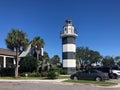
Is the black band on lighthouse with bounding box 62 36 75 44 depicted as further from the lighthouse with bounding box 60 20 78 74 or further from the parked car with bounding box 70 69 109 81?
Result: the parked car with bounding box 70 69 109 81

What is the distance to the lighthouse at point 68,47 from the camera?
1879 inches

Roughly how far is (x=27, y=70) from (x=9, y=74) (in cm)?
317

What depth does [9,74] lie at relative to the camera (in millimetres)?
47688

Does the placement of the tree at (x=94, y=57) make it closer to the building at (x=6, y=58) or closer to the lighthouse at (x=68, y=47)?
the building at (x=6, y=58)

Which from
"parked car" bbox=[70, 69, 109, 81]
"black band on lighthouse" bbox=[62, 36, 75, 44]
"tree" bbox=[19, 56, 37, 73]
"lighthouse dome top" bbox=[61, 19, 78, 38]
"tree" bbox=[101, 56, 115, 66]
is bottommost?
"parked car" bbox=[70, 69, 109, 81]

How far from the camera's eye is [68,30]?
48719 mm

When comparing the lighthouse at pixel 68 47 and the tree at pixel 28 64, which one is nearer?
the tree at pixel 28 64

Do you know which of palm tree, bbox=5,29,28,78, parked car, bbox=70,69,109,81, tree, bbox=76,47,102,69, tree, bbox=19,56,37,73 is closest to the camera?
parked car, bbox=70,69,109,81

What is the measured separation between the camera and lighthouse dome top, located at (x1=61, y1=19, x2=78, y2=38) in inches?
1900

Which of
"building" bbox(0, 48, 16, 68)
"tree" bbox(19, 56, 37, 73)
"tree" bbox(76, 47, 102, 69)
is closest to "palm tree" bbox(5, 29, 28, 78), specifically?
"tree" bbox(19, 56, 37, 73)

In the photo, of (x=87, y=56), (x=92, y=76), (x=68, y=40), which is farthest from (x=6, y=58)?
(x=87, y=56)

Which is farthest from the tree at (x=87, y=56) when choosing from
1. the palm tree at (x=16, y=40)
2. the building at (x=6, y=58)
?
the palm tree at (x=16, y=40)

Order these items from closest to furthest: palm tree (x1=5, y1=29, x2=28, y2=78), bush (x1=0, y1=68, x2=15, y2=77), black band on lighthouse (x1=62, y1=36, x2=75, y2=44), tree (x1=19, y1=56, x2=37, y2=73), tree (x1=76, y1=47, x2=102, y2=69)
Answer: palm tree (x1=5, y1=29, x2=28, y2=78) → tree (x1=19, y1=56, x2=37, y2=73) → bush (x1=0, y1=68, x2=15, y2=77) → black band on lighthouse (x1=62, y1=36, x2=75, y2=44) → tree (x1=76, y1=47, x2=102, y2=69)

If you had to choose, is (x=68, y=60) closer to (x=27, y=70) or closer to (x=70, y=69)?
(x=70, y=69)
